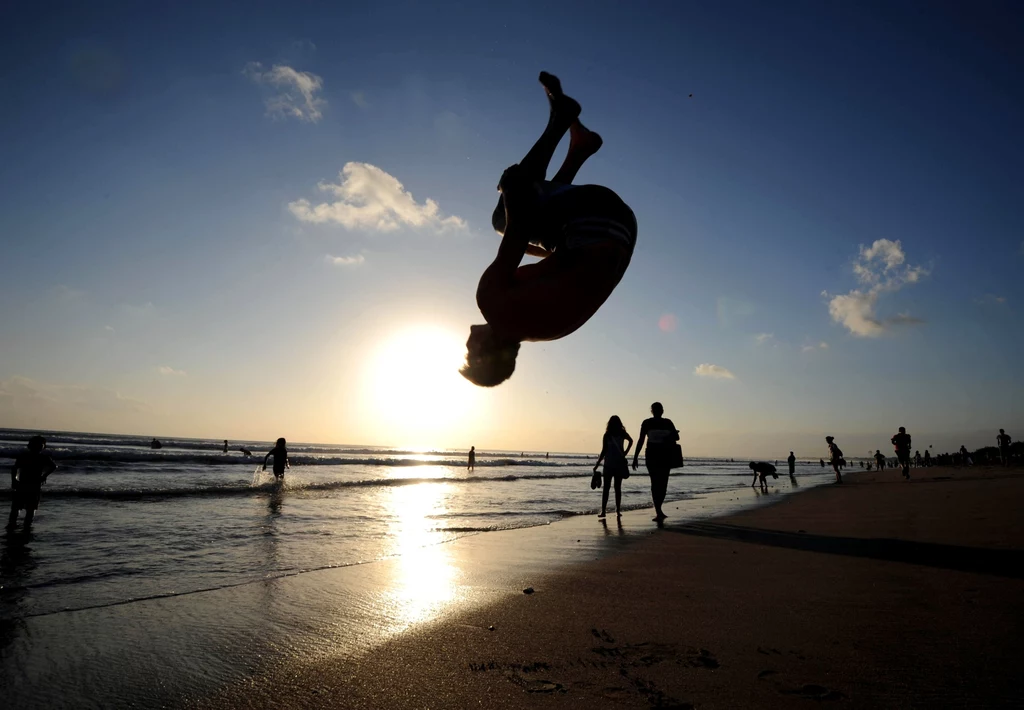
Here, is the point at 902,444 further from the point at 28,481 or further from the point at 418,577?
the point at 28,481

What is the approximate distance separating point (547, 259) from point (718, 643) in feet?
7.78

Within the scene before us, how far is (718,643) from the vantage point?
9.91ft

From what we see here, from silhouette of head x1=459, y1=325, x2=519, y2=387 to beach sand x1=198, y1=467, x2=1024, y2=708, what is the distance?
154 centimetres

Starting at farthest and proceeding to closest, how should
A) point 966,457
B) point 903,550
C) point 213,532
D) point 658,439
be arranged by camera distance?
point 966,457, point 658,439, point 213,532, point 903,550

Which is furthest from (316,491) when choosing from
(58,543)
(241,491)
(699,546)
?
(699,546)

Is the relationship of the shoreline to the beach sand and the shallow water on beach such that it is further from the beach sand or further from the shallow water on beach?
the beach sand

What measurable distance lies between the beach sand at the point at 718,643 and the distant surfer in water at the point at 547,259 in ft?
5.13

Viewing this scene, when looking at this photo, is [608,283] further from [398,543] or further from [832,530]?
[832,530]

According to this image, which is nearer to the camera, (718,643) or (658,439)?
(718,643)

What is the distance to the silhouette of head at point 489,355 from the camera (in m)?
2.81

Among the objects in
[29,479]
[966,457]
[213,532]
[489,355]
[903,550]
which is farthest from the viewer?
[966,457]

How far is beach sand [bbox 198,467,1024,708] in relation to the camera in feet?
7.86

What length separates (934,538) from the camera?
6129 mm

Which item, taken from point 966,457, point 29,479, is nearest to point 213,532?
point 29,479
